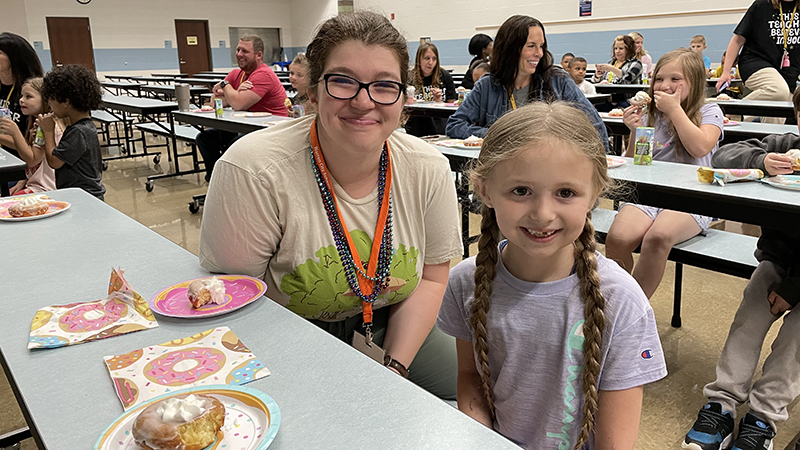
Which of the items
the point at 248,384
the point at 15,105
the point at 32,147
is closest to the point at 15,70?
the point at 15,105

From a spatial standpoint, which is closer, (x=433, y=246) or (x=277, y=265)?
(x=277, y=265)

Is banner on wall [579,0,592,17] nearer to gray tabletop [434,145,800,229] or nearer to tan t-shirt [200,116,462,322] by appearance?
gray tabletop [434,145,800,229]

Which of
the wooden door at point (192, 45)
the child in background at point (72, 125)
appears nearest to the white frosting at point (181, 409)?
the child in background at point (72, 125)

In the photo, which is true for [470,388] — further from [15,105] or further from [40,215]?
[15,105]

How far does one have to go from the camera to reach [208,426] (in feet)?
2.24

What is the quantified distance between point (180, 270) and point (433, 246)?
1.96 feet

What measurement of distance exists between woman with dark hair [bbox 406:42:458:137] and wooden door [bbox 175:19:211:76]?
36.8ft

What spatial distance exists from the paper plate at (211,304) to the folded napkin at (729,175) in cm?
150

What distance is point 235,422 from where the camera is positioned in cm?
74

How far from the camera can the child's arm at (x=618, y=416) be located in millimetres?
1000

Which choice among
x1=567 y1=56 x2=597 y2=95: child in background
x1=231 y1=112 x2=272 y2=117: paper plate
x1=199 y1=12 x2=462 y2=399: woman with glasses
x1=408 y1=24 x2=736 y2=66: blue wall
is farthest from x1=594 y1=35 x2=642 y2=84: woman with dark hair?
x1=199 y1=12 x2=462 y2=399: woman with glasses

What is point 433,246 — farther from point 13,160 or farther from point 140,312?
point 13,160

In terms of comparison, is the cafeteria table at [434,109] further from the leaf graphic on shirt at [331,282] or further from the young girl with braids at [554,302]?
the young girl with braids at [554,302]

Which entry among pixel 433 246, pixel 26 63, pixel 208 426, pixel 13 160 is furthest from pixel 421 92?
pixel 208 426
